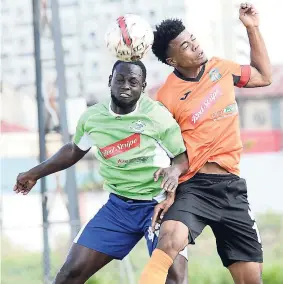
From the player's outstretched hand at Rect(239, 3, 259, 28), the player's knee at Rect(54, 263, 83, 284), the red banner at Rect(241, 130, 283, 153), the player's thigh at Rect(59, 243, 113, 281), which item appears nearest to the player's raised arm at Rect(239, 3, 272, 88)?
the player's outstretched hand at Rect(239, 3, 259, 28)

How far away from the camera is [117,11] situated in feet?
42.7

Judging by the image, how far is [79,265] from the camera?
20.4 ft

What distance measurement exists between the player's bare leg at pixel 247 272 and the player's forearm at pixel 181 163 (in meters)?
0.77

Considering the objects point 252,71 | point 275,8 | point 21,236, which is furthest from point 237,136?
point 275,8

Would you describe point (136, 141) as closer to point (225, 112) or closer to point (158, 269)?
point (225, 112)

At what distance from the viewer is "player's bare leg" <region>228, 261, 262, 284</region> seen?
6398 millimetres

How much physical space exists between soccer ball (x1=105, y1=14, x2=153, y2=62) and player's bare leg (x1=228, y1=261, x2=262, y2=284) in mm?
1436

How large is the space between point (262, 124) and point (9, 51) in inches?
131

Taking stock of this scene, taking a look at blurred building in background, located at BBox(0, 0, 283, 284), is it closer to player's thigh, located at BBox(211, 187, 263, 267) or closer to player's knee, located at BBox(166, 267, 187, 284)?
player's thigh, located at BBox(211, 187, 263, 267)

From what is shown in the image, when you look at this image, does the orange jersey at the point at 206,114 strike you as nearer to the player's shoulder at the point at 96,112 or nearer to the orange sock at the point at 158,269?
the player's shoulder at the point at 96,112

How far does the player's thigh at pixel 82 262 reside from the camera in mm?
6211

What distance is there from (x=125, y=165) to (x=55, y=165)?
48 centimetres

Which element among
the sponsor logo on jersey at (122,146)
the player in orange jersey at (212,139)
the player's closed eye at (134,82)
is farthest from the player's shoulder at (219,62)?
the sponsor logo on jersey at (122,146)

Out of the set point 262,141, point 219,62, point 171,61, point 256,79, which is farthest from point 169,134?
point 262,141
